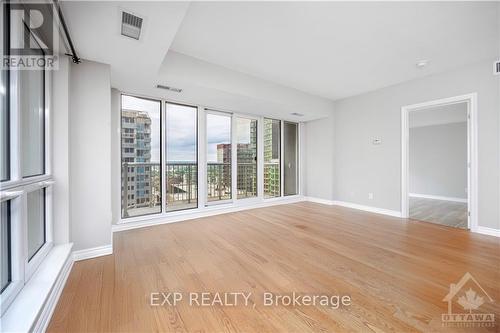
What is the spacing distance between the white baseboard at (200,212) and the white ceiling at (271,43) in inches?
85.4

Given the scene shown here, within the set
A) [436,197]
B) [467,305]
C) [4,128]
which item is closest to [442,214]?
[436,197]

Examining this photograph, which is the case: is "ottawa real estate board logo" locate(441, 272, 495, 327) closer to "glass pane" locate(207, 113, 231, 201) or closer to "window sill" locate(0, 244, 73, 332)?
"window sill" locate(0, 244, 73, 332)

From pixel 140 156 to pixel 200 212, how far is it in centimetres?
155

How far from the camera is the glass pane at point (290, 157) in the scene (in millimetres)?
5871

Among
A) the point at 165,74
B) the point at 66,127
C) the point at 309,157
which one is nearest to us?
the point at 66,127

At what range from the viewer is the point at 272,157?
558cm

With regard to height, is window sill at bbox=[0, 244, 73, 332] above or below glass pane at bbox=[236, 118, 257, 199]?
below

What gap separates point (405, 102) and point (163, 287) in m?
5.08

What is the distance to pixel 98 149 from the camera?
2463 mm

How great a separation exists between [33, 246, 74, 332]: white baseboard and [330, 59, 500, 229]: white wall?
5.25 m

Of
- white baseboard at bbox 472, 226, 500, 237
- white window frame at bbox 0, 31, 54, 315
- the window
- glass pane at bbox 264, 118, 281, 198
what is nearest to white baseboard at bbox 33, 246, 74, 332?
white window frame at bbox 0, 31, 54, 315

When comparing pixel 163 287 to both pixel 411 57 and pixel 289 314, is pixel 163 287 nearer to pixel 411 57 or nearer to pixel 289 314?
pixel 289 314

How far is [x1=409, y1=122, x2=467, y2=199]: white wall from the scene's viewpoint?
6.11 m

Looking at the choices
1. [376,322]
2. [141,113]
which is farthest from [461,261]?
[141,113]
